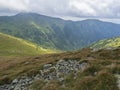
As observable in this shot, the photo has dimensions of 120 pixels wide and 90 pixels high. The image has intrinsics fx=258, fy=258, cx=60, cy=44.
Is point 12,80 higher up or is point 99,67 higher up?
point 99,67

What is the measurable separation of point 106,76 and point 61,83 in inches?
230

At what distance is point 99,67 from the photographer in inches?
1192

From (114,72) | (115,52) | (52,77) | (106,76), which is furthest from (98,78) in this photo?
(115,52)

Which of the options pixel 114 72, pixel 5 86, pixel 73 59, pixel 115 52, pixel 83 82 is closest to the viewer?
pixel 83 82

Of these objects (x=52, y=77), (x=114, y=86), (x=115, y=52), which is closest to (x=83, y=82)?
(x=114, y=86)

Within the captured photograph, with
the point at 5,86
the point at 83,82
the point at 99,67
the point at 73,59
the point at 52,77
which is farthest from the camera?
the point at 73,59

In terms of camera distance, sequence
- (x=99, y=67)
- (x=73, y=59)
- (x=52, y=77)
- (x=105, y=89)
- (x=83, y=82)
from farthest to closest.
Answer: (x=73, y=59) → (x=52, y=77) → (x=99, y=67) → (x=83, y=82) → (x=105, y=89)

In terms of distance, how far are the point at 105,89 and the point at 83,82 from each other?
2.81 metres

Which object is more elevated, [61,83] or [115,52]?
[115,52]

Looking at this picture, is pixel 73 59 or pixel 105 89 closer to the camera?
pixel 105 89

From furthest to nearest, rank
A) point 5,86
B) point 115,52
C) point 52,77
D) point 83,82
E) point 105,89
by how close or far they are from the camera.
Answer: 1. point 115,52
2. point 5,86
3. point 52,77
4. point 83,82
5. point 105,89

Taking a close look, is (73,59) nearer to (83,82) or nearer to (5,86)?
(5,86)

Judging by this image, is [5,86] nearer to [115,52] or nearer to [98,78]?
[98,78]

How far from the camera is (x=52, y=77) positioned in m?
32.5
